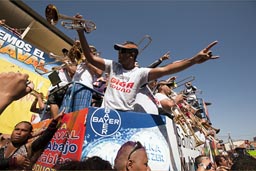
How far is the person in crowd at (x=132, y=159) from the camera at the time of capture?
1.74 m

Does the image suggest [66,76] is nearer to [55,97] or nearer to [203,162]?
[55,97]

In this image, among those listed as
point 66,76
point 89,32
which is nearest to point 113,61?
point 89,32

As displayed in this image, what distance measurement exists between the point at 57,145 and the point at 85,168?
1.52 m

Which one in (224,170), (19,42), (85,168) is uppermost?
(19,42)

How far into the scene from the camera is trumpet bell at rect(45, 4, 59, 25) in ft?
11.8

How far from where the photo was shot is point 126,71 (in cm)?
305

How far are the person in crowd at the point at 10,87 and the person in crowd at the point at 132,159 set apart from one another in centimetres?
97

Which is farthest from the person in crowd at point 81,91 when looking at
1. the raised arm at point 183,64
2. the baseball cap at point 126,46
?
the raised arm at point 183,64

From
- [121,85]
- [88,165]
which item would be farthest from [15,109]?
[88,165]

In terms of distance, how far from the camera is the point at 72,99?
3354 mm

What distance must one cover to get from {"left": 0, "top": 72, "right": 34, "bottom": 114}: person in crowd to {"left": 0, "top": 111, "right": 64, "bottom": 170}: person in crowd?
5.45 ft

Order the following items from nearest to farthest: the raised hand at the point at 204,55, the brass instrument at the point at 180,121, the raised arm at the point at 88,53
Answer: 1. the raised hand at the point at 204,55
2. the raised arm at the point at 88,53
3. the brass instrument at the point at 180,121

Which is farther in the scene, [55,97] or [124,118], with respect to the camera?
[55,97]

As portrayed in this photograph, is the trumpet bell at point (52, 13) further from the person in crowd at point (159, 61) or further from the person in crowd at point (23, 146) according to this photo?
the person in crowd at point (159, 61)
